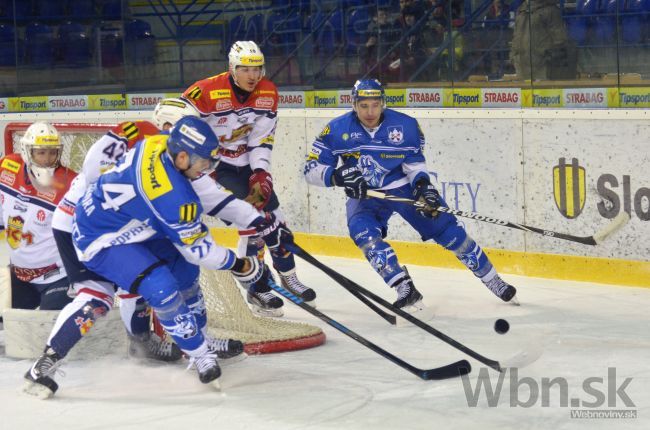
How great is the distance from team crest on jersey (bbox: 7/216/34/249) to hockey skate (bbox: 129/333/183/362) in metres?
0.68

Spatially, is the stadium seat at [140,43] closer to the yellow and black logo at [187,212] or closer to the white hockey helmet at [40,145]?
the white hockey helmet at [40,145]

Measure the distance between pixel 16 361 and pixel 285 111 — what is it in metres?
3.17

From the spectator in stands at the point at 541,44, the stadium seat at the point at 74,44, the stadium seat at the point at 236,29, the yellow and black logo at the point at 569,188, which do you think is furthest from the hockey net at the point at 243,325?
the stadium seat at the point at 74,44

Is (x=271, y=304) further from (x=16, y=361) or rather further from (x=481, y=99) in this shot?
(x=481, y=99)

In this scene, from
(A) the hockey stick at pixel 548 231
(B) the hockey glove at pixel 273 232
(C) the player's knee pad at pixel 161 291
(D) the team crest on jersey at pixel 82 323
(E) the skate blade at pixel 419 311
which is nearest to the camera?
(C) the player's knee pad at pixel 161 291

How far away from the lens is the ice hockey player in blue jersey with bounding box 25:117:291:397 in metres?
3.90

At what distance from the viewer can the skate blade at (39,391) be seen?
13.5 feet

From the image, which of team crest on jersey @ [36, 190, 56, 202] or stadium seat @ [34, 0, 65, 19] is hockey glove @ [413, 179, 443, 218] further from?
stadium seat @ [34, 0, 65, 19]

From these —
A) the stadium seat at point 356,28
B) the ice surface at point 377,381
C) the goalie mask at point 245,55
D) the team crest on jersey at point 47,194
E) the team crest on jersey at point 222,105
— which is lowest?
the ice surface at point 377,381

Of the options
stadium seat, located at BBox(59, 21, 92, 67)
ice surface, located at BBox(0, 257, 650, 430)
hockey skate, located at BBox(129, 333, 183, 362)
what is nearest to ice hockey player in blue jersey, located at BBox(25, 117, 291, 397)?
ice surface, located at BBox(0, 257, 650, 430)

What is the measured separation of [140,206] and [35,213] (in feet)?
3.49

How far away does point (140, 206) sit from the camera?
3.97 meters

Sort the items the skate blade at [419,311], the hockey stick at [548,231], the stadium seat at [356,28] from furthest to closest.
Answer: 1. the stadium seat at [356,28]
2. the skate blade at [419,311]
3. the hockey stick at [548,231]

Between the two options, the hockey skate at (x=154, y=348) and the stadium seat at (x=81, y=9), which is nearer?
the hockey skate at (x=154, y=348)
